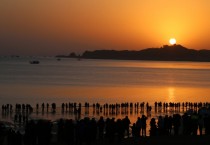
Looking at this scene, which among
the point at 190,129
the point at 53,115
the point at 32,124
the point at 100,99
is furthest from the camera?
the point at 100,99

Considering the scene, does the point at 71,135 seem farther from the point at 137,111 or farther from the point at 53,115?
the point at 137,111

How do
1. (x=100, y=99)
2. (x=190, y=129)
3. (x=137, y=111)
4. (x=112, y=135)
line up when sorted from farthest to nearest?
1. (x=100, y=99)
2. (x=137, y=111)
3. (x=190, y=129)
4. (x=112, y=135)

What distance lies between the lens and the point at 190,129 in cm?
2634

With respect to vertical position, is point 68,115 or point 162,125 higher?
point 162,125

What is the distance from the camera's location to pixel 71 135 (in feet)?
72.4

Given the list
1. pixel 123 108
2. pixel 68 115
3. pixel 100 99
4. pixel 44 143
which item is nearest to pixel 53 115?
pixel 68 115

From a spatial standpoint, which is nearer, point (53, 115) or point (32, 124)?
point (32, 124)

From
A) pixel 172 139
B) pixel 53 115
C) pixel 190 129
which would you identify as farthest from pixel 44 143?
pixel 53 115

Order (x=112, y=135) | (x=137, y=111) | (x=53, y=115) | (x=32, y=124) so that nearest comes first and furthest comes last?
1. (x=32, y=124)
2. (x=112, y=135)
3. (x=53, y=115)
4. (x=137, y=111)

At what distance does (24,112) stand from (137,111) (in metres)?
15.2

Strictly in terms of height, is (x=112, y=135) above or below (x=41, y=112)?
above

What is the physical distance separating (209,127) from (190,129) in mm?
1330

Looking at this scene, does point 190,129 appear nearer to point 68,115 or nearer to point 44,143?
point 44,143

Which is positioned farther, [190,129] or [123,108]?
[123,108]
